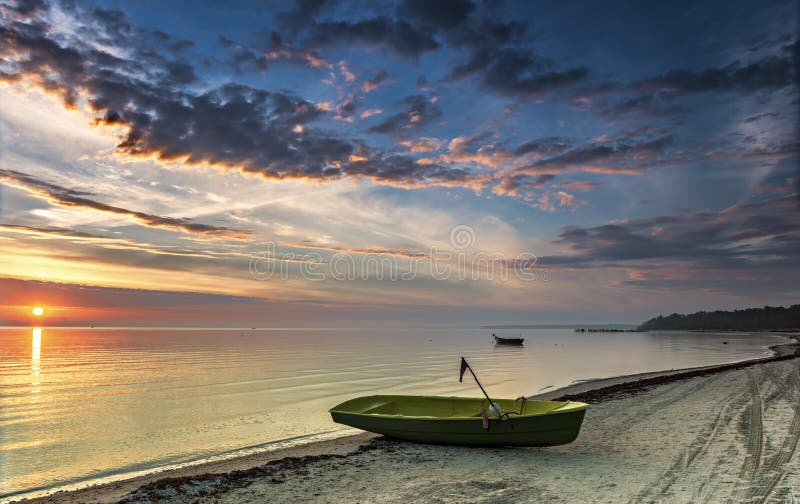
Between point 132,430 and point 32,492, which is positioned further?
point 132,430

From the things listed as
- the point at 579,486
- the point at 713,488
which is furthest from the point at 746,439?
the point at 579,486

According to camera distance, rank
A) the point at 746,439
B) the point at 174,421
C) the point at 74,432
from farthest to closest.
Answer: the point at 174,421 < the point at 74,432 < the point at 746,439

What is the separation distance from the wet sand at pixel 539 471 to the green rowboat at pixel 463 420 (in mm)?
426

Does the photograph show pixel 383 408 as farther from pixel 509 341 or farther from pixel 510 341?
pixel 509 341

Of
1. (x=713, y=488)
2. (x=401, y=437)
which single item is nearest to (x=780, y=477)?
(x=713, y=488)

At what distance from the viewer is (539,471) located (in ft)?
41.6

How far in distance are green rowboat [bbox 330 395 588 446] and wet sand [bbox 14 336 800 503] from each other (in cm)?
43

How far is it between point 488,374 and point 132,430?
107 ft

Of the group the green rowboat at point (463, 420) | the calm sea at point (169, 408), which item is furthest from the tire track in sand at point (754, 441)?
the calm sea at point (169, 408)

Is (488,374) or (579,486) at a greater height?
(579,486)

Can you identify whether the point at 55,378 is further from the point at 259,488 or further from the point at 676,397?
the point at 676,397

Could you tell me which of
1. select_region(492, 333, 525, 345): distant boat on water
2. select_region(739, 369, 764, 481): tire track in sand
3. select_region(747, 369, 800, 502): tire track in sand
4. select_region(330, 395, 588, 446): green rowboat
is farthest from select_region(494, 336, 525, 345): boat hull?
select_region(330, 395, 588, 446): green rowboat

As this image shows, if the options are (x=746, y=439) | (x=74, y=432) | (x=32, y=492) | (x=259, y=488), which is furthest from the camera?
(x=74, y=432)

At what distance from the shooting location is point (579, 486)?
11.4 m
